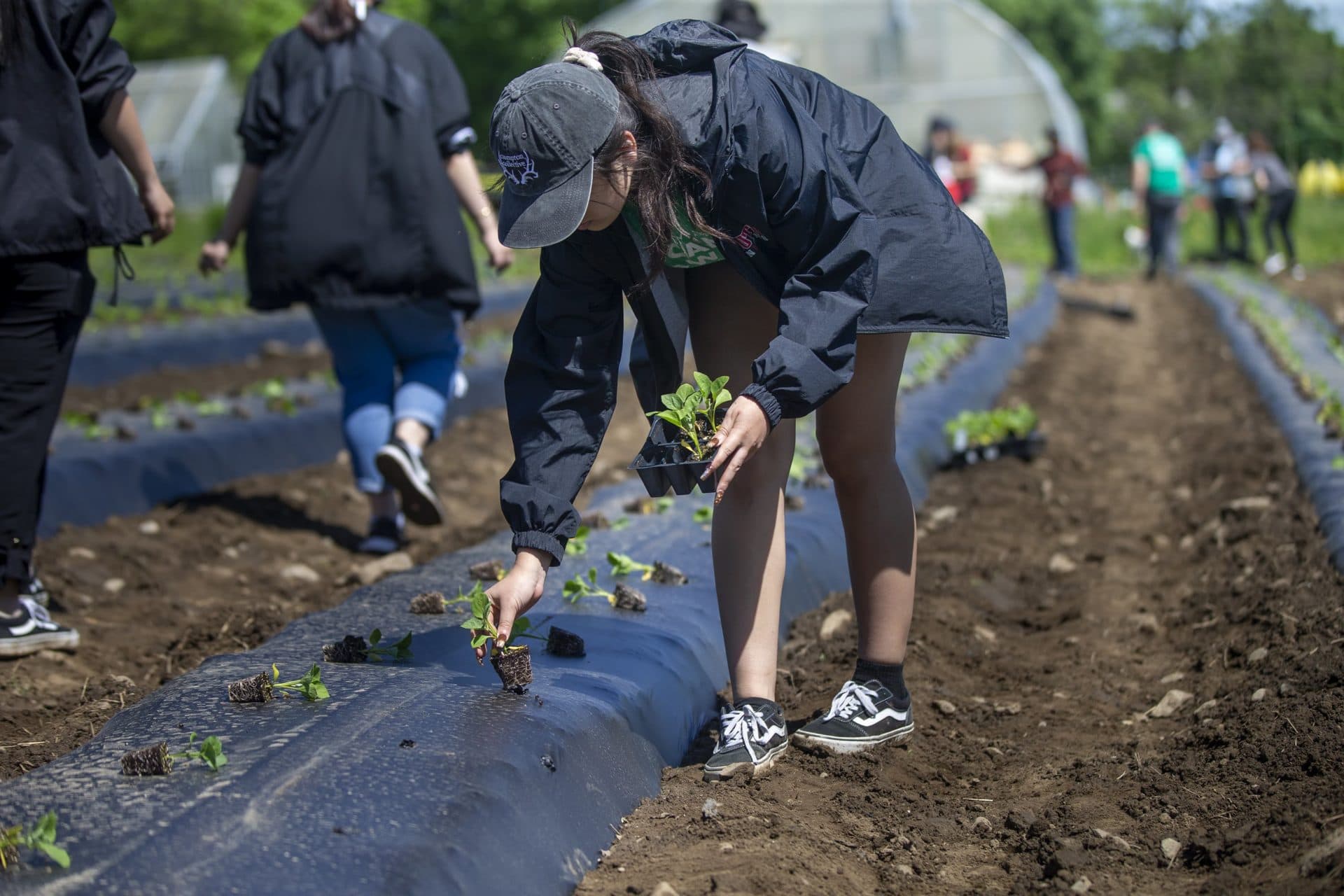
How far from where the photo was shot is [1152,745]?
283cm

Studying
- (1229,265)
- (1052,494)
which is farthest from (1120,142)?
(1052,494)

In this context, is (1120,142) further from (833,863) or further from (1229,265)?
(833,863)

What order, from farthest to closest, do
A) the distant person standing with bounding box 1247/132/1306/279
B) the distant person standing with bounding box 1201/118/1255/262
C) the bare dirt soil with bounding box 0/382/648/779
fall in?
the distant person standing with bounding box 1201/118/1255/262 < the distant person standing with bounding box 1247/132/1306/279 < the bare dirt soil with bounding box 0/382/648/779

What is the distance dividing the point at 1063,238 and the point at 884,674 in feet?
48.4

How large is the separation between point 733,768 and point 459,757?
60cm

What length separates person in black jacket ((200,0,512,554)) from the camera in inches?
171

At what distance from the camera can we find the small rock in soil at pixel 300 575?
4.29 metres

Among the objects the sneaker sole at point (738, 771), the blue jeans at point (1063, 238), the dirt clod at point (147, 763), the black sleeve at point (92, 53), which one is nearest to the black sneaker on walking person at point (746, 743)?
the sneaker sole at point (738, 771)

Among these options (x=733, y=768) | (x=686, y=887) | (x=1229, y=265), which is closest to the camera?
(x=686, y=887)

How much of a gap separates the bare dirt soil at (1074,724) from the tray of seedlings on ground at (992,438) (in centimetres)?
19

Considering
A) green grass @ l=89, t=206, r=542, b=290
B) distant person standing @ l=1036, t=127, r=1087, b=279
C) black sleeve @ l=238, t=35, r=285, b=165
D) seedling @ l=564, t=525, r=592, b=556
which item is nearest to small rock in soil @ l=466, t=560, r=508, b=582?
seedling @ l=564, t=525, r=592, b=556

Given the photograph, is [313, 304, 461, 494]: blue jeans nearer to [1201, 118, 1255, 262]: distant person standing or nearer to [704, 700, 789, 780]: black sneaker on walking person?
[704, 700, 789, 780]: black sneaker on walking person

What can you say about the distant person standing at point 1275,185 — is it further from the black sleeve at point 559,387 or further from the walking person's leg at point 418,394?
the black sleeve at point 559,387

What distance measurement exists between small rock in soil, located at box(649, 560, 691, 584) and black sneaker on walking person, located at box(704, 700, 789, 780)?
78 cm
